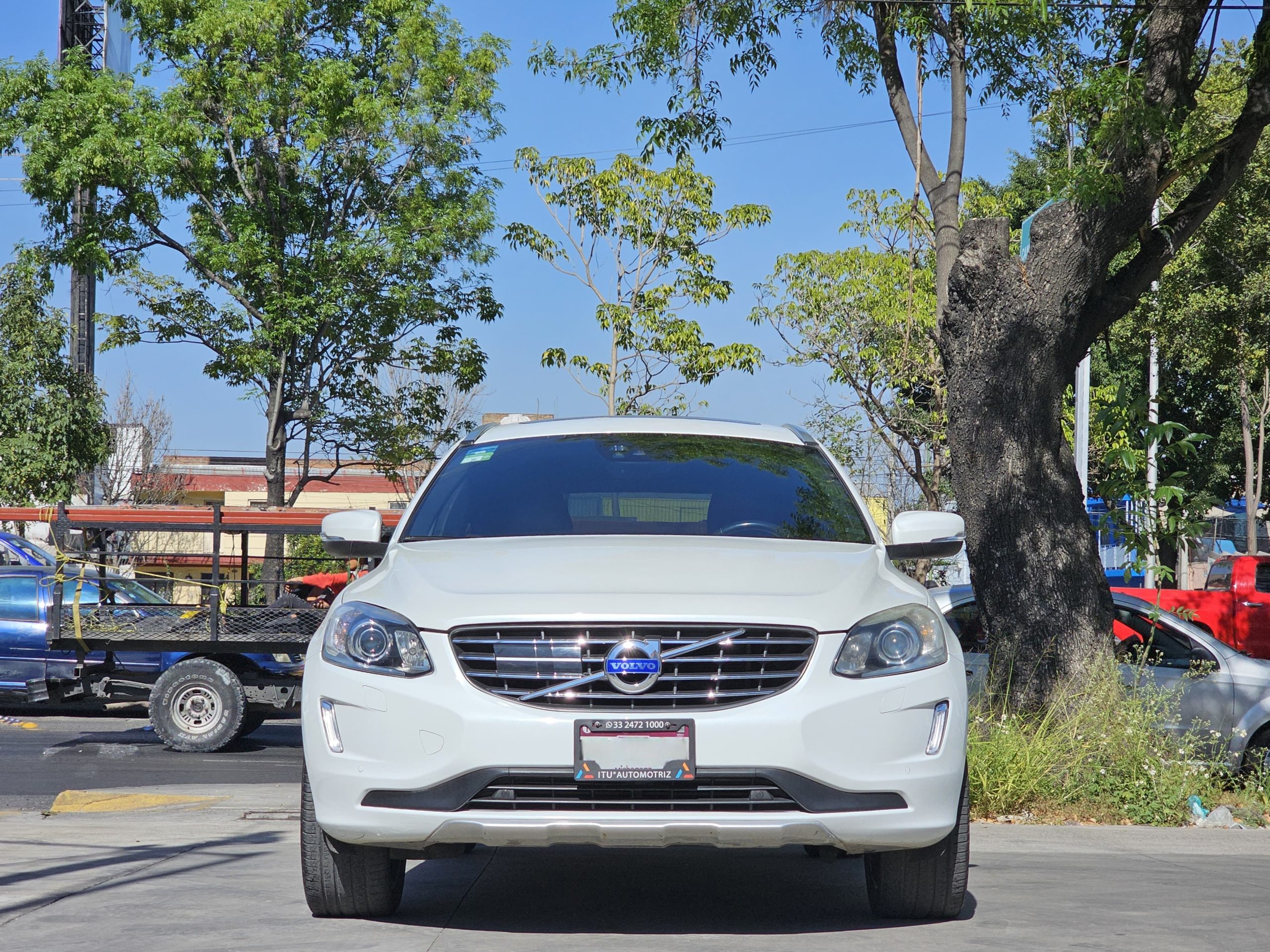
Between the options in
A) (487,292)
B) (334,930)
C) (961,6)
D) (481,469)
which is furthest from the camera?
(487,292)

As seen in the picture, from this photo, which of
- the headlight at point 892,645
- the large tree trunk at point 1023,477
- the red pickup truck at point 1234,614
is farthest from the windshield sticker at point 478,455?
the red pickup truck at point 1234,614

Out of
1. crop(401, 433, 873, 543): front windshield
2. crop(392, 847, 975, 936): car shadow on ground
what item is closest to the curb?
crop(392, 847, 975, 936): car shadow on ground

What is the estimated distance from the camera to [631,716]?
160 inches

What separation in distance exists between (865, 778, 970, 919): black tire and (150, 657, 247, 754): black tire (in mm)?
8411

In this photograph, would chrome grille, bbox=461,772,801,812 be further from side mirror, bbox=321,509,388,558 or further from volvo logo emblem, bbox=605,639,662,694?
side mirror, bbox=321,509,388,558

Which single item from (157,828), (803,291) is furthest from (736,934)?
(803,291)

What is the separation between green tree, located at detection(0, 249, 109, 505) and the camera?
27.5m

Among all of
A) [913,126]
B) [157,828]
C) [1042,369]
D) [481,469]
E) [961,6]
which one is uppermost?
[961,6]

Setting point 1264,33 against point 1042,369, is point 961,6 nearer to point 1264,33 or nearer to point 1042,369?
point 1264,33

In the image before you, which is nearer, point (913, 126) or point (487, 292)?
point (913, 126)

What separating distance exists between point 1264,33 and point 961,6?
2.45 meters

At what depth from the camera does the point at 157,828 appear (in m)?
6.89

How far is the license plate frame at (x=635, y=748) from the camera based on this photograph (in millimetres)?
4055

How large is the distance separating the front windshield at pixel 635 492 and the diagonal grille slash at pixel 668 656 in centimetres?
104
